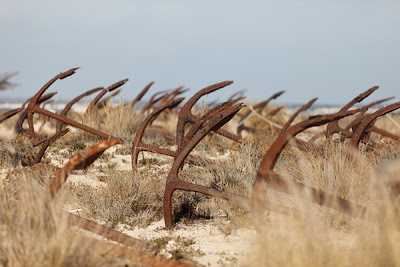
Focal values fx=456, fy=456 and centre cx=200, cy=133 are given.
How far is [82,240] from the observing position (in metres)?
2.28

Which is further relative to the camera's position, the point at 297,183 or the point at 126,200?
the point at 126,200

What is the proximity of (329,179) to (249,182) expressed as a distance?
2.42ft

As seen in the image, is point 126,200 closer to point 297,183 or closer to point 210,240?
point 210,240

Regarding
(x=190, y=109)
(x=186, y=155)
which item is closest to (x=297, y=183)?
(x=186, y=155)

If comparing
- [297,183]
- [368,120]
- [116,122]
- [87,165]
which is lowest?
[116,122]

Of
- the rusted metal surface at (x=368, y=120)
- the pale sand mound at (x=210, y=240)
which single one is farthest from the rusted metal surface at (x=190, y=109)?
the pale sand mound at (x=210, y=240)

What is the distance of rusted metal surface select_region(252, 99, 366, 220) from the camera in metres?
2.27

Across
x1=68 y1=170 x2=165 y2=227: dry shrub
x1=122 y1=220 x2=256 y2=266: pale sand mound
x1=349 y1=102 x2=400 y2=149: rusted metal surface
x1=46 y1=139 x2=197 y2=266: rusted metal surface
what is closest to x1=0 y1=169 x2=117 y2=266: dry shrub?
x1=46 y1=139 x2=197 y2=266: rusted metal surface

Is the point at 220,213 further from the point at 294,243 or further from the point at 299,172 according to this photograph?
the point at 294,243

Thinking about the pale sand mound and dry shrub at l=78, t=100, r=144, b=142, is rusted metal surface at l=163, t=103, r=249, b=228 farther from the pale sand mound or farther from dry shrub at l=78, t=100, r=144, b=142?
dry shrub at l=78, t=100, r=144, b=142

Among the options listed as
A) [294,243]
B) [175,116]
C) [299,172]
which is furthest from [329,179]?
[175,116]

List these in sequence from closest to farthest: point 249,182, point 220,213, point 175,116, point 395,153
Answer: point 220,213 → point 249,182 → point 395,153 → point 175,116

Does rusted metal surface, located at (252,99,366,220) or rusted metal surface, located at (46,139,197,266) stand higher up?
rusted metal surface, located at (252,99,366,220)

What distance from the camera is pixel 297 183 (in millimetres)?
2398
